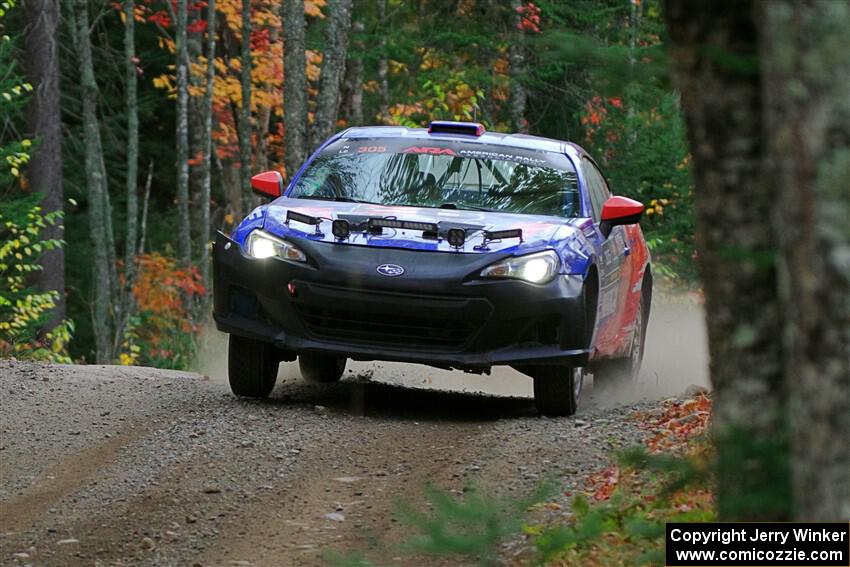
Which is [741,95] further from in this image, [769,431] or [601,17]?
[601,17]

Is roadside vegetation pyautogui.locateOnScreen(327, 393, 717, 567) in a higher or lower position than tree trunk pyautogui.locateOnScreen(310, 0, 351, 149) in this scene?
lower

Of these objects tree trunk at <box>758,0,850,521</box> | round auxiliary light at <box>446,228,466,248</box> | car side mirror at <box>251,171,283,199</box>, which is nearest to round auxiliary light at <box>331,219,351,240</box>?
round auxiliary light at <box>446,228,466,248</box>

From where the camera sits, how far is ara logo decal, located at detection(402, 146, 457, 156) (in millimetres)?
10992

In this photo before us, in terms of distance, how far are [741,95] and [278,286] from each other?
645 centimetres

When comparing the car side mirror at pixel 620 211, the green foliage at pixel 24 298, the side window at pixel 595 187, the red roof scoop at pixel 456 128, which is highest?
the red roof scoop at pixel 456 128

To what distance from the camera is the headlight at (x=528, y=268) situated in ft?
31.3

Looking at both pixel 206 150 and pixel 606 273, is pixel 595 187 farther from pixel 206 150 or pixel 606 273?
pixel 206 150

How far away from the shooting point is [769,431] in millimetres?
3467

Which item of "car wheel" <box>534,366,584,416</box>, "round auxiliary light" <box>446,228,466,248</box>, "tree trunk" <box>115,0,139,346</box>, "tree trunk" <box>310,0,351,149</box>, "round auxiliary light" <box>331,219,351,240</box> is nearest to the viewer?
"round auxiliary light" <box>446,228,466,248</box>

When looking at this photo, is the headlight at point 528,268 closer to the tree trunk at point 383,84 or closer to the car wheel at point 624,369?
the car wheel at point 624,369

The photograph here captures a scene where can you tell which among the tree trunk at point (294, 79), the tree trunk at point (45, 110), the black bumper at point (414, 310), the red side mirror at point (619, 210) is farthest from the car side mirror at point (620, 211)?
the tree trunk at point (45, 110)

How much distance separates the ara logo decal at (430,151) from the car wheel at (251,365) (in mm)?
1793

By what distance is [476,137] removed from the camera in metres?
11.3

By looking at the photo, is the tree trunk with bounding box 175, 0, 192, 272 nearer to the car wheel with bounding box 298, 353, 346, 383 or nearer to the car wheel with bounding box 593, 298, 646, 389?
the car wheel with bounding box 298, 353, 346, 383
